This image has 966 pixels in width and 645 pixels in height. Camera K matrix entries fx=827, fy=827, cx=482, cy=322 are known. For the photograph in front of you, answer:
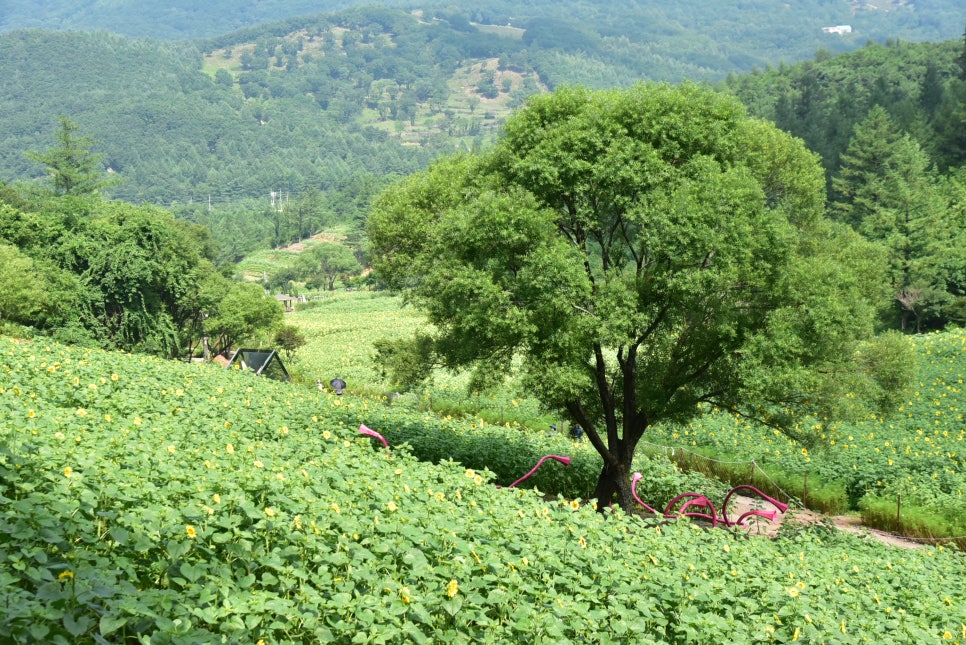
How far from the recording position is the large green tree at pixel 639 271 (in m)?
14.1

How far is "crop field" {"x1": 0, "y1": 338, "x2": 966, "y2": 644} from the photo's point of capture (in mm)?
6020

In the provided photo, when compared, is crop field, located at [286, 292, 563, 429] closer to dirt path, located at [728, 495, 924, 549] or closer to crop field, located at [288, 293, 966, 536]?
crop field, located at [288, 293, 966, 536]

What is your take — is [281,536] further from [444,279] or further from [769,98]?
[769,98]

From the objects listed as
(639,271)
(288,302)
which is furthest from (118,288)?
(288,302)

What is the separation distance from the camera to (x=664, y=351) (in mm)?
16438

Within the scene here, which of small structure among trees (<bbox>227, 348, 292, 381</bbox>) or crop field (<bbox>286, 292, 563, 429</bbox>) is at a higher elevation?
small structure among trees (<bbox>227, 348, 292, 381</bbox>)

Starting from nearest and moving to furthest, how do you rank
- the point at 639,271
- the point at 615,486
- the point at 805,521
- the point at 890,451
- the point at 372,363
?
1. the point at 639,271
2. the point at 615,486
3. the point at 805,521
4. the point at 890,451
5. the point at 372,363

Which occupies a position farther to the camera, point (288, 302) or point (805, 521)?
point (288, 302)

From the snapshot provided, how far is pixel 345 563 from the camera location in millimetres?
7035

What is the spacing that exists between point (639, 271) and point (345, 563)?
9.79 m

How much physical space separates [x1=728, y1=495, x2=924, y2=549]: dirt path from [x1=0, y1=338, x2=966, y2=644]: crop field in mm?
5776

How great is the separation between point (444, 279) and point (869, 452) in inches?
536

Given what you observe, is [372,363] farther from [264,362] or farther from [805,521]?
[805,521]

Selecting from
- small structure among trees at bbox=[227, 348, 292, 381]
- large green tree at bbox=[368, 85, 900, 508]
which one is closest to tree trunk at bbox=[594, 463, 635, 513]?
large green tree at bbox=[368, 85, 900, 508]
